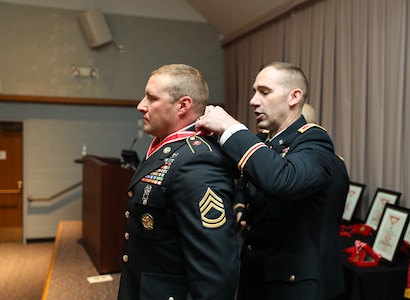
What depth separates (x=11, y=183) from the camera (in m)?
6.14

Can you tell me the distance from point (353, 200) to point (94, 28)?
416 centimetres

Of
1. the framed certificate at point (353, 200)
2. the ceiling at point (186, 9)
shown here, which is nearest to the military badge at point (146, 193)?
the framed certificate at point (353, 200)

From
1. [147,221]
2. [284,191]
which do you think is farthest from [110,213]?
[284,191]

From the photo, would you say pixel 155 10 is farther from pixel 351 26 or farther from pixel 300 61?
pixel 351 26

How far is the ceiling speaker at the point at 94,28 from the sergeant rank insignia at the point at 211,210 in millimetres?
5235

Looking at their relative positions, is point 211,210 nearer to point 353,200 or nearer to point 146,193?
point 146,193

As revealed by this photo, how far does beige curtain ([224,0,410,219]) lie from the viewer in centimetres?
317

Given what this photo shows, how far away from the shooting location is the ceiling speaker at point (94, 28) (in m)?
5.88

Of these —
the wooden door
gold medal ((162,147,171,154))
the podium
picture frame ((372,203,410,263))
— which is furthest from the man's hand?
the wooden door

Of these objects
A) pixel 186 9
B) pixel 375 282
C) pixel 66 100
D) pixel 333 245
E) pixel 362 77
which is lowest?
pixel 375 282

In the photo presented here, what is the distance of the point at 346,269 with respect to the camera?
2.39 metres

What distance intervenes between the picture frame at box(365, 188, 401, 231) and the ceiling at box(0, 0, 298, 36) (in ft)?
9.49

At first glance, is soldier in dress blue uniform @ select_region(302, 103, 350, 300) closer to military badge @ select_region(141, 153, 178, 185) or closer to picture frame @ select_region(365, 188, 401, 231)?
military badge @ select_region(141, 153, 178, 185)

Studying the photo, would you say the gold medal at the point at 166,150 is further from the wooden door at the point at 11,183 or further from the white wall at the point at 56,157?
the wooden door at the point at 11,183
